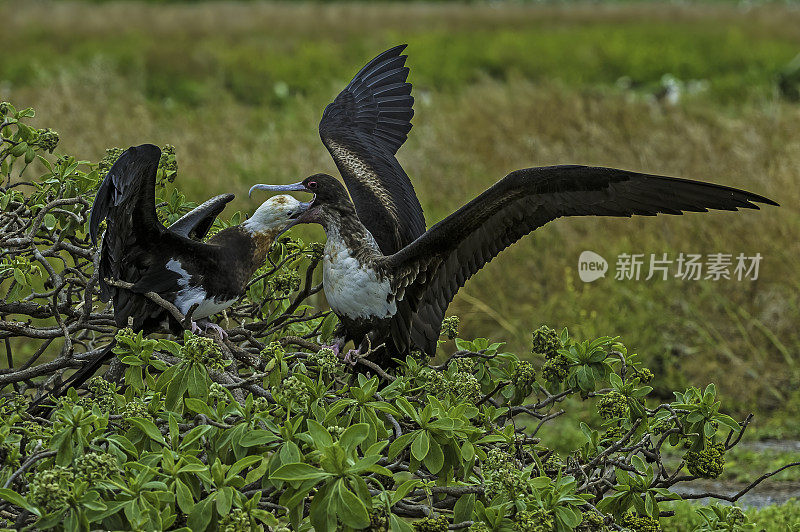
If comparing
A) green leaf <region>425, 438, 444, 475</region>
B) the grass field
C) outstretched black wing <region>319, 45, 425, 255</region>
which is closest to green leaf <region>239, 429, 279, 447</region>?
green leaf <region>425, 438, 444, 475</region>

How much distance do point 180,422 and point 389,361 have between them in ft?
3.42

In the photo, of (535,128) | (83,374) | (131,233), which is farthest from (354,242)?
(535,128)

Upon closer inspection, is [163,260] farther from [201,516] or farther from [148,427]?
[201,516]

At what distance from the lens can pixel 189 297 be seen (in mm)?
2748

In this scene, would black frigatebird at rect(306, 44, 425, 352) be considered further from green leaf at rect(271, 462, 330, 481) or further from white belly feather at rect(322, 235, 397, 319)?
green leaf at rect(271, 462, 330, 481)

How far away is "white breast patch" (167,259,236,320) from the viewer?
2.73 meters

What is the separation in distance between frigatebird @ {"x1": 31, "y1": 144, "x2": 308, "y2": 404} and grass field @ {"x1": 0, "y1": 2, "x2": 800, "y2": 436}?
354cm

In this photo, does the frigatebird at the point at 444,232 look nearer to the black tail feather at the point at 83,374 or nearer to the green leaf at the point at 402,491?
the black tail feather at the point at 83,374

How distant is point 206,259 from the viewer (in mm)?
2740

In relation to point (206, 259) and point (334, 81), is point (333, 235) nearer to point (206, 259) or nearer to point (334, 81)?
point (206, 259)

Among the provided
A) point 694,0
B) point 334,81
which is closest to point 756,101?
point 334,81

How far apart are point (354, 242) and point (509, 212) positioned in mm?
455

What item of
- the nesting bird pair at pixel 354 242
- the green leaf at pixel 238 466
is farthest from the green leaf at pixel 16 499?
the nesting bird pair at pixel 354 242

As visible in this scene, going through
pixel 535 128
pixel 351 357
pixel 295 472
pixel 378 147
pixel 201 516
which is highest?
pixel 535 128
